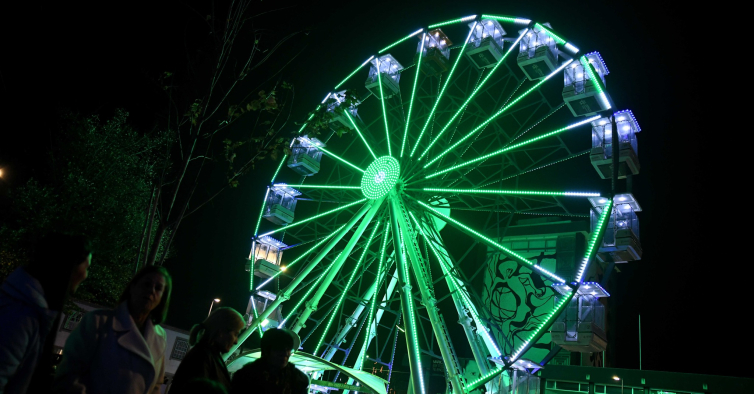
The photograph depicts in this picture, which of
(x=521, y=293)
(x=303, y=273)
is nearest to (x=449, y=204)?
(x=303, y=273)

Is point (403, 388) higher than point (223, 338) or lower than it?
lower

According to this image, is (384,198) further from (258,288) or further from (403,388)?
(403,388)

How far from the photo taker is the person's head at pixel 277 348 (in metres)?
3.62

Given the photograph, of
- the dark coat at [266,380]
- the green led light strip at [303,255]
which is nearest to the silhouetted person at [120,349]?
the dark coat at [266,380]

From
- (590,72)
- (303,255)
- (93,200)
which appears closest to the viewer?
(590,72)

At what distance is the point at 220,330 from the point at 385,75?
46.6 feet

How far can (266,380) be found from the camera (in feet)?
11.5

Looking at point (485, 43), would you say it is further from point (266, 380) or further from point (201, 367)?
point (201, 367)

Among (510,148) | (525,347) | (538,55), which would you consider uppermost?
(538,55)

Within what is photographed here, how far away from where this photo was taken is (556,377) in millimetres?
19016

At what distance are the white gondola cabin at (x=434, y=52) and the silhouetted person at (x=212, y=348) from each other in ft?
44.3

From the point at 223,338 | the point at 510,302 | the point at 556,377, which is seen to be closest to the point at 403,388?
the point at 510,302

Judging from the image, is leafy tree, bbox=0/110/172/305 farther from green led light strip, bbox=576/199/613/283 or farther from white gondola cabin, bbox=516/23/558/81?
green led light strip, bbox=576/199/613/283

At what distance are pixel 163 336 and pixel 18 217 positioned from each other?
18585 millimetres
